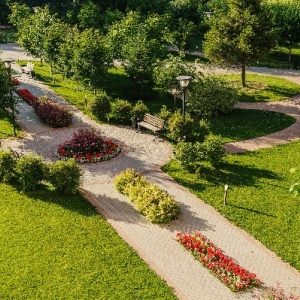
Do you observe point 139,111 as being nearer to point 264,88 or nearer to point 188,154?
point 188,154

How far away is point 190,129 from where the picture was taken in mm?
25172

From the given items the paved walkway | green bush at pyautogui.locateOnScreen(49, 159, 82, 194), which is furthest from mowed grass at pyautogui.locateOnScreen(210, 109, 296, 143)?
green bush at pyautogui.locateOnScreen(49, 159, 82, 194)

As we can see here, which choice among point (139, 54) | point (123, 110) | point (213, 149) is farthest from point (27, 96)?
point (213, 149)

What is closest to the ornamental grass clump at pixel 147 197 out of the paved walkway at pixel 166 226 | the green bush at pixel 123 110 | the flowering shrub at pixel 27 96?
the paved walkway at pixel 166 226

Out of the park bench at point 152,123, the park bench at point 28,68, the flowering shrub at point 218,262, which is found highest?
the park bench at point 28,68

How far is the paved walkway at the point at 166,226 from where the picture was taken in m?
15.6

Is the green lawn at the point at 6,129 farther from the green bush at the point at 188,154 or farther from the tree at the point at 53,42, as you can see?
the green bush at the point at 188,154

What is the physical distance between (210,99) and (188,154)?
8.58m

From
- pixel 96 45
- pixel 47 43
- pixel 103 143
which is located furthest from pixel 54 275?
pixel 47 43

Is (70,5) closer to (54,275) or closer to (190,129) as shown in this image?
(190,129)

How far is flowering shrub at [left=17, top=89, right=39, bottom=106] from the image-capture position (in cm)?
3173

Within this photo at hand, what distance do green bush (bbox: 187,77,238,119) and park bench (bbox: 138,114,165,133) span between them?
10.2 feet

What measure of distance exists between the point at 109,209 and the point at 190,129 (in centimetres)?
755

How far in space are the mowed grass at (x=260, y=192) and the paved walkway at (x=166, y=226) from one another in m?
0.47
